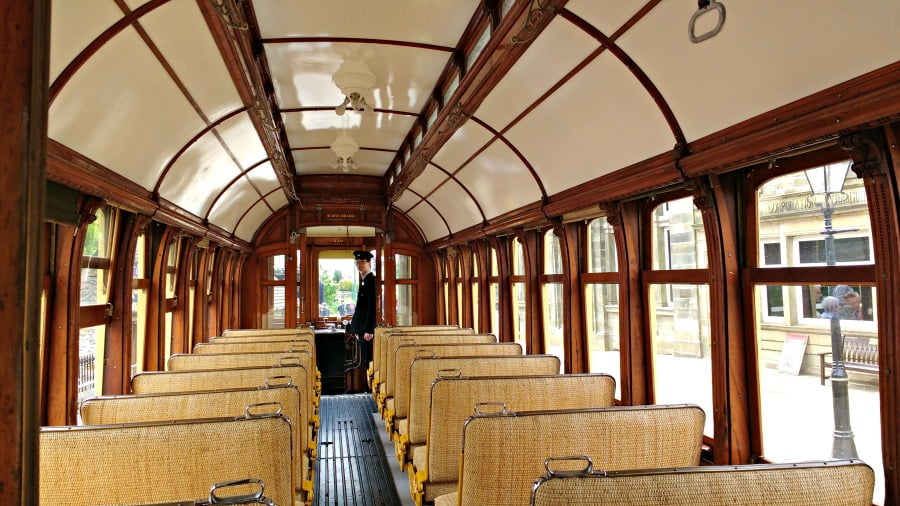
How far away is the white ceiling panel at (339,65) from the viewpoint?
13.6 ft

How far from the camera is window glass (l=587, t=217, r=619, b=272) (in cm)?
504

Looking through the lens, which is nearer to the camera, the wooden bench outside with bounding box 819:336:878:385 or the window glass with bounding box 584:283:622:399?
the wooden bench outside with bounding box 819:336:878:385

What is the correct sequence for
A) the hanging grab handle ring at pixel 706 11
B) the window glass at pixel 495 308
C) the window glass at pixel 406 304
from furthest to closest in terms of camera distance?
the window glass at pixel 406 304, the window glass at pixel 495 308, the hanging grab handle ring at pixel 706 11

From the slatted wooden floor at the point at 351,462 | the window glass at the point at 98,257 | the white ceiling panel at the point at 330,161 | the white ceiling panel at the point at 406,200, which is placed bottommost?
the slatted wooden floor at the point at 351,462

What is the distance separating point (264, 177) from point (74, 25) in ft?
17.8

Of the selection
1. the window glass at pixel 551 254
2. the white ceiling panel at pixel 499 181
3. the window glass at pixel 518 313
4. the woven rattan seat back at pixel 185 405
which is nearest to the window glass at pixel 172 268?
the white ceiling panel at pixel 499 181

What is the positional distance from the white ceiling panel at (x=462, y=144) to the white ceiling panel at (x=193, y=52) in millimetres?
2224

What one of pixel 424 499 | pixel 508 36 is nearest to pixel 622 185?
pixel 508 36

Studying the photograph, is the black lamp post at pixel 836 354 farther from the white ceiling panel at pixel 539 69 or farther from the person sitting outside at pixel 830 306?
the white ceiling panel at pixel 539 69

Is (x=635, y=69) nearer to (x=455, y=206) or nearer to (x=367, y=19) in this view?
(x=367, y=19)

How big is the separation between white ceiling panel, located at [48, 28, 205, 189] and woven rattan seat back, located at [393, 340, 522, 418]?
101 inches

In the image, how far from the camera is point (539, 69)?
378 cm

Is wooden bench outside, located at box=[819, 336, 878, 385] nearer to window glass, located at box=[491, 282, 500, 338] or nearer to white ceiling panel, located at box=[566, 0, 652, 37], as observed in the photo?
white ceiling panel, located at box=[566, 0, 652, 37]

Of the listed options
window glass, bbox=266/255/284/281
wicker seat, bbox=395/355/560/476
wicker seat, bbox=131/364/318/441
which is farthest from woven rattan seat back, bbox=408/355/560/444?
window glass, bbox=266/255/284/281
